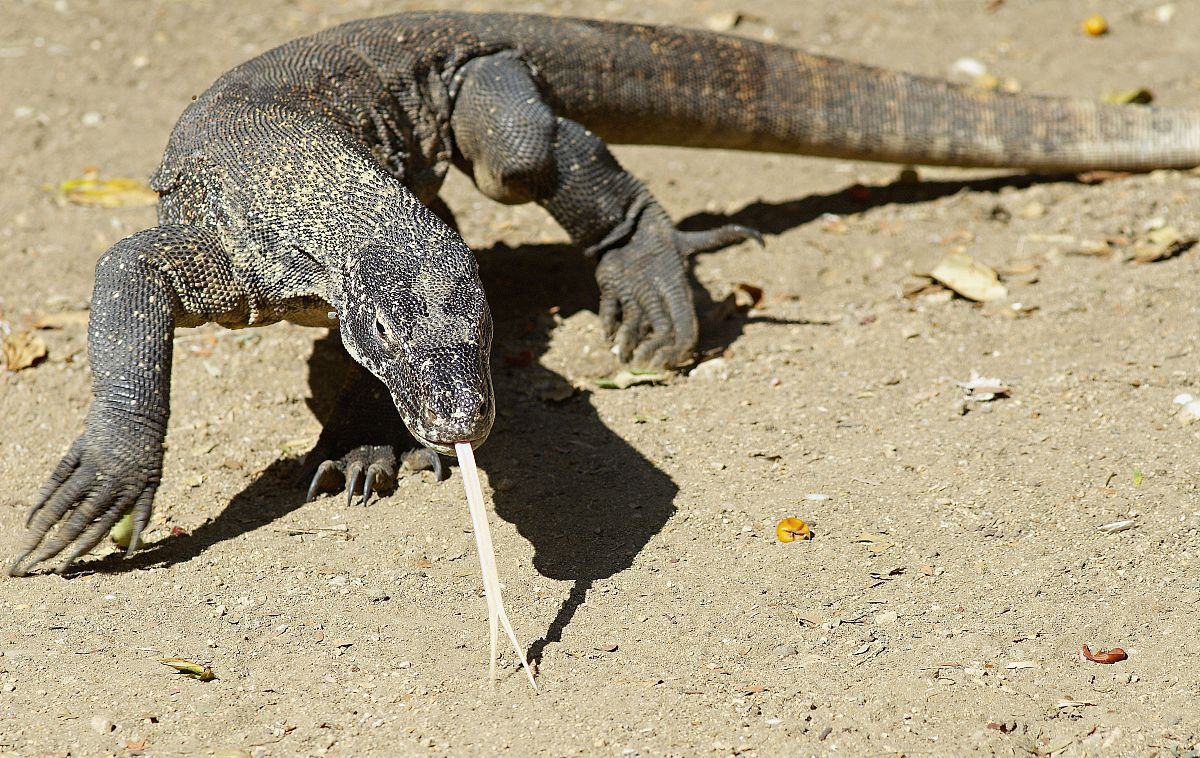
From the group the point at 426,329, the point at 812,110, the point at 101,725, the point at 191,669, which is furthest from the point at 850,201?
the point at 101,725

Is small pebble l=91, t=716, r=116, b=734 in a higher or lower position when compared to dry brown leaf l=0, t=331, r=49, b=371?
higher

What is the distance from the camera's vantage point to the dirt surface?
104 inches

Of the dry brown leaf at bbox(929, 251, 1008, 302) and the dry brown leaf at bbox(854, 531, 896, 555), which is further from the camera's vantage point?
the dry brown leaf at bbox(929, 251, 1008, 302)

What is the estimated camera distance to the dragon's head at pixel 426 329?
2928mm

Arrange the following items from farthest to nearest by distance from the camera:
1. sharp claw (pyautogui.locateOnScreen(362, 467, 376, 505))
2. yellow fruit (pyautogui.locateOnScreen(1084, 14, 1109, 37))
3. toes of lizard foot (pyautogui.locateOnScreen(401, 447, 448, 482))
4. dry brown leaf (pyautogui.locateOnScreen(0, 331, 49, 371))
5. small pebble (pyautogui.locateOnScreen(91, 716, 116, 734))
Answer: yellow fruit (pyautogui.locateOnScreen(1084, 14, 1109, 37)) < dry brown leaf (pyautogui.locateOnScreen(0, 331, 49, 371)) < toes of lizard foot (pyautogui.locateOnScreen(401, 447, 448, 482)) < sharp claw (pyautogui.locateOnScreen(362, 467, 376, 505)) < small pebble (pyautogui.locateOnScreen(91, 716, 116, 734))

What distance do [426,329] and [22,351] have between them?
7.95ft

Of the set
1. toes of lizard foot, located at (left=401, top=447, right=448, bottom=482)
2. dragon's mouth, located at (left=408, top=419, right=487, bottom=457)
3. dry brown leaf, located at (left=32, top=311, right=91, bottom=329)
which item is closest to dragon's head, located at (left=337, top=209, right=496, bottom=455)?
dragon's mouth, located at (left=408, top=419, right=487, bottom=457)

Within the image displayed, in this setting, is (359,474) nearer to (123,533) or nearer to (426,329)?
(123,533)

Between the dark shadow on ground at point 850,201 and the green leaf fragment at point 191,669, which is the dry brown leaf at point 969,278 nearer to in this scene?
the dark shadow on ground at point 850,201

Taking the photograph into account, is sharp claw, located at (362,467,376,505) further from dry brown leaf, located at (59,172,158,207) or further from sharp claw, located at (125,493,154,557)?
dry brown leaf, located at (59,172,158,207)

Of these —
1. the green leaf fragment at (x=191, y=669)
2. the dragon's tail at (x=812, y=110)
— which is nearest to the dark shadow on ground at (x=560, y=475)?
the green leaf fragment at (x=191, y=669)

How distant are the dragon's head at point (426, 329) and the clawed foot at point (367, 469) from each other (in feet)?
2.08

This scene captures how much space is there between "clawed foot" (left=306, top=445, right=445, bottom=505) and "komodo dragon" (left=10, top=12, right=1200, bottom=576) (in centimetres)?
1

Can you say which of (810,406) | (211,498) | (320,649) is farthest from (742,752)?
(211,498)
